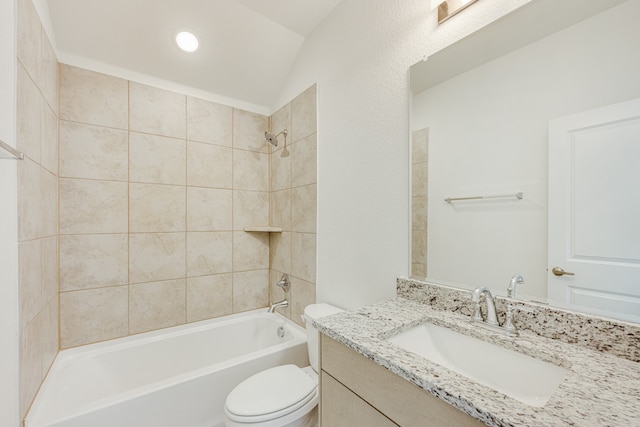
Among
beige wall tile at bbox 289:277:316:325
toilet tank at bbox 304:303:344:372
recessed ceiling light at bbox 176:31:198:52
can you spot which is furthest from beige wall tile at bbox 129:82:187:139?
toilet tank at bbox 304:303:344:372

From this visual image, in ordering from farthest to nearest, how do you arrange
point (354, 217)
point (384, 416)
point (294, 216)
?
point (294, 216), point (354, 217), point (384, 416)

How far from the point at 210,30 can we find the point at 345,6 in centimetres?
88

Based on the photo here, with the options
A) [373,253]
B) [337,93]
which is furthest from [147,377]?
[337,93]

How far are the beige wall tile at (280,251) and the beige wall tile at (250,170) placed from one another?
465 mm

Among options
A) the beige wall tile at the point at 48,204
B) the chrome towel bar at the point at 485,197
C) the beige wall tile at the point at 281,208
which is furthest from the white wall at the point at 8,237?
the chrome towel bar at the point at 485,197

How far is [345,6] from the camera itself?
1525mm

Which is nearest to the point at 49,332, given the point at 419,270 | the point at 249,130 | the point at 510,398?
the point at 249,130

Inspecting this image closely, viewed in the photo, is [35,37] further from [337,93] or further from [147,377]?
[147,377]

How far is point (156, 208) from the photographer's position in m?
1.86

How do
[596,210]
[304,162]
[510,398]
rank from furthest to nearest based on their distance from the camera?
1. [304,162]
2. [596,210]
3. [510,398]

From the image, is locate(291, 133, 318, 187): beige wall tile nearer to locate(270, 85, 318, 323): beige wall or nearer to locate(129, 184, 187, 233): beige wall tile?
locate(270, 85, 318, 323): beige wall

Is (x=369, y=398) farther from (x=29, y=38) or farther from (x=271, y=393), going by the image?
(x=29, y=38)

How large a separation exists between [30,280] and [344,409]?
1.38m

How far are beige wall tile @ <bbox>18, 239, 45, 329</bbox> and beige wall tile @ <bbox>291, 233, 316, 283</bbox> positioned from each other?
1.36 meters
